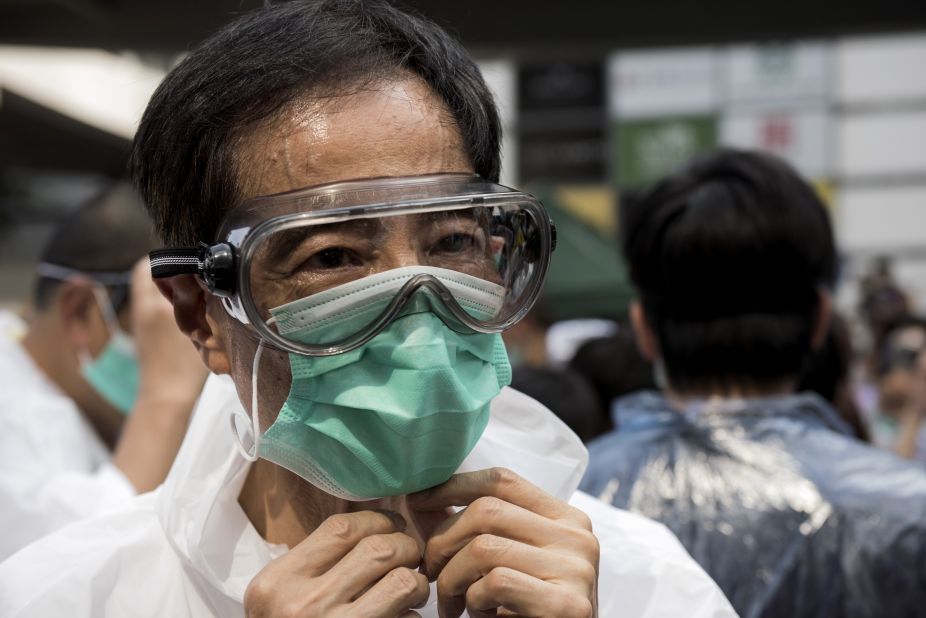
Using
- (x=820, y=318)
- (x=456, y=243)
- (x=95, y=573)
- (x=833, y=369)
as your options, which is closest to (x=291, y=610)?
(x=95, y=573)

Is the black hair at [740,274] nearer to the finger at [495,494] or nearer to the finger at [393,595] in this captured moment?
the finger at [495,494]

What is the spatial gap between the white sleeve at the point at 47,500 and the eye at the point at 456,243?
1584mm

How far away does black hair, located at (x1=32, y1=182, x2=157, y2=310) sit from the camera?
3.48m

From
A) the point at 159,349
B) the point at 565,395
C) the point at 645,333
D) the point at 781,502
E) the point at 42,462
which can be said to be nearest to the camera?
the point at 781,502

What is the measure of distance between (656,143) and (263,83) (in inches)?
566

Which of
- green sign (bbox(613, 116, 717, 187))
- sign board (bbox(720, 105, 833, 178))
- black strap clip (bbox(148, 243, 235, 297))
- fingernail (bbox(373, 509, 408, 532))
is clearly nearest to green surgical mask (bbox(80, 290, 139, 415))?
black strap clip (bbox(148, 243, 235, 297))

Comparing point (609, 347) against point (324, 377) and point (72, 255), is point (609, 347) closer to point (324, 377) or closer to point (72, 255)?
point (72, 255)

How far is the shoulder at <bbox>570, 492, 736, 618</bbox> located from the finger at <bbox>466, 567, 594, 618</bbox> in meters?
0.38

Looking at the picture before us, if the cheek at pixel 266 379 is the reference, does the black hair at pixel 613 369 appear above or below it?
below

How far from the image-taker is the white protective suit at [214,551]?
5.77 ft

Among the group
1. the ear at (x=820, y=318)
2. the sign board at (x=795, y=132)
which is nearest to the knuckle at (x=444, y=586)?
the ear at (x=820, y=318)

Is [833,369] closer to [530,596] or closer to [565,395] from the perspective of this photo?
[565,395]

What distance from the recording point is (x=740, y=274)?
2.56 metres

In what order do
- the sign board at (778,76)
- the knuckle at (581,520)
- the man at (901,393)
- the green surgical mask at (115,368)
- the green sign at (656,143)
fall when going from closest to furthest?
the knuckle at (581,520) → the green surgical mask at (115,368) → the man at (901,393) → the green sign at (656,143) → the sign board at (778,76)
